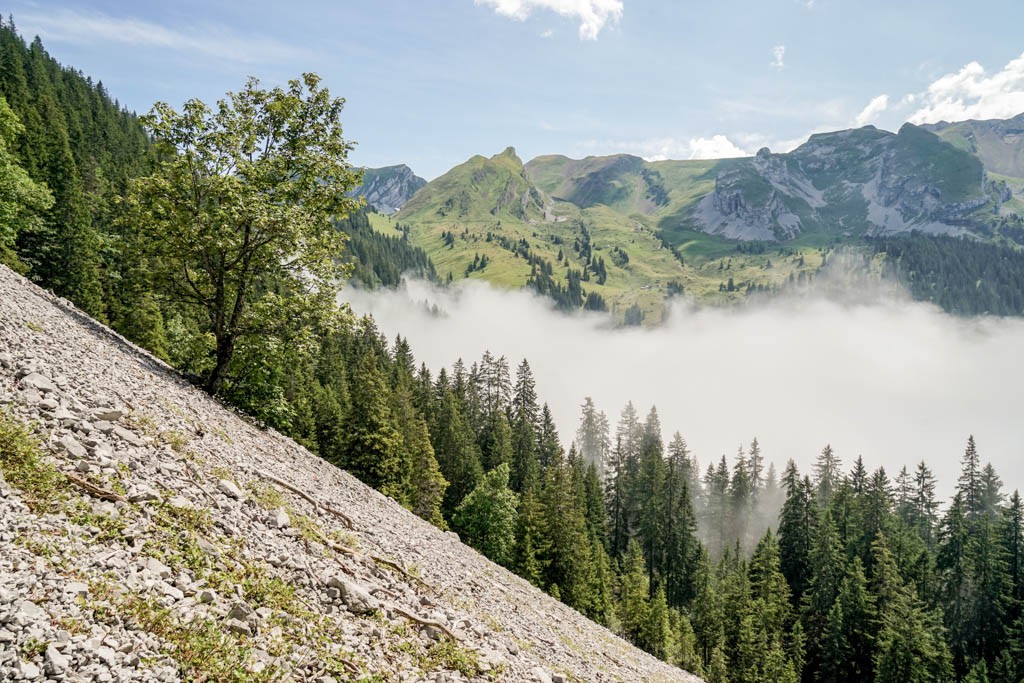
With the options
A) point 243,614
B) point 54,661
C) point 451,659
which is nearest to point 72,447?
point 243,614

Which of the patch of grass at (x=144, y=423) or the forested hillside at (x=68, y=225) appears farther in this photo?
the forested hillside at (x=68, y=225)

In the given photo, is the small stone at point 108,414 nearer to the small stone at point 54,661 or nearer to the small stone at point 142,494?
the small stone at point 142,494

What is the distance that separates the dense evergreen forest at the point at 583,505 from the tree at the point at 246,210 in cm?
69

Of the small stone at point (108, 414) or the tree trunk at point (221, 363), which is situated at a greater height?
the small stone at point (108, 414)

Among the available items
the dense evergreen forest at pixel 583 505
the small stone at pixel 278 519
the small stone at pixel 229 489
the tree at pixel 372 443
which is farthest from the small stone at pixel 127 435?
the tree at pixel 372 443

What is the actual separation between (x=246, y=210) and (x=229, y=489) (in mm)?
13054

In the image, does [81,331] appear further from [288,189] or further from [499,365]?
[499,365]

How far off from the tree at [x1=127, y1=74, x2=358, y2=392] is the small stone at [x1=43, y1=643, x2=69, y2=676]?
18118mm

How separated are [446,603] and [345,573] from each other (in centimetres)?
385

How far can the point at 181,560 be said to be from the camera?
9773 mm

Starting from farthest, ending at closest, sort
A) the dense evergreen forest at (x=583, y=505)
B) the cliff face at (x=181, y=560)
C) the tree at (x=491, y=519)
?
the tree at (x=491, y=519)
the dense evergreen forest at (x=583, y=505)
the cliff face at (x=181, y=560)

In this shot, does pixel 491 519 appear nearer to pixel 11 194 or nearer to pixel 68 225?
pixel 11 194

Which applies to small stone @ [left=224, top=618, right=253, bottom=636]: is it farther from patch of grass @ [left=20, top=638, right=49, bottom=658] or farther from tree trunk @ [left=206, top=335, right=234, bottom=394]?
tree trunk @ [left=206, top=335, right=234, bottom=394]

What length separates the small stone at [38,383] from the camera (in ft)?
39.9
